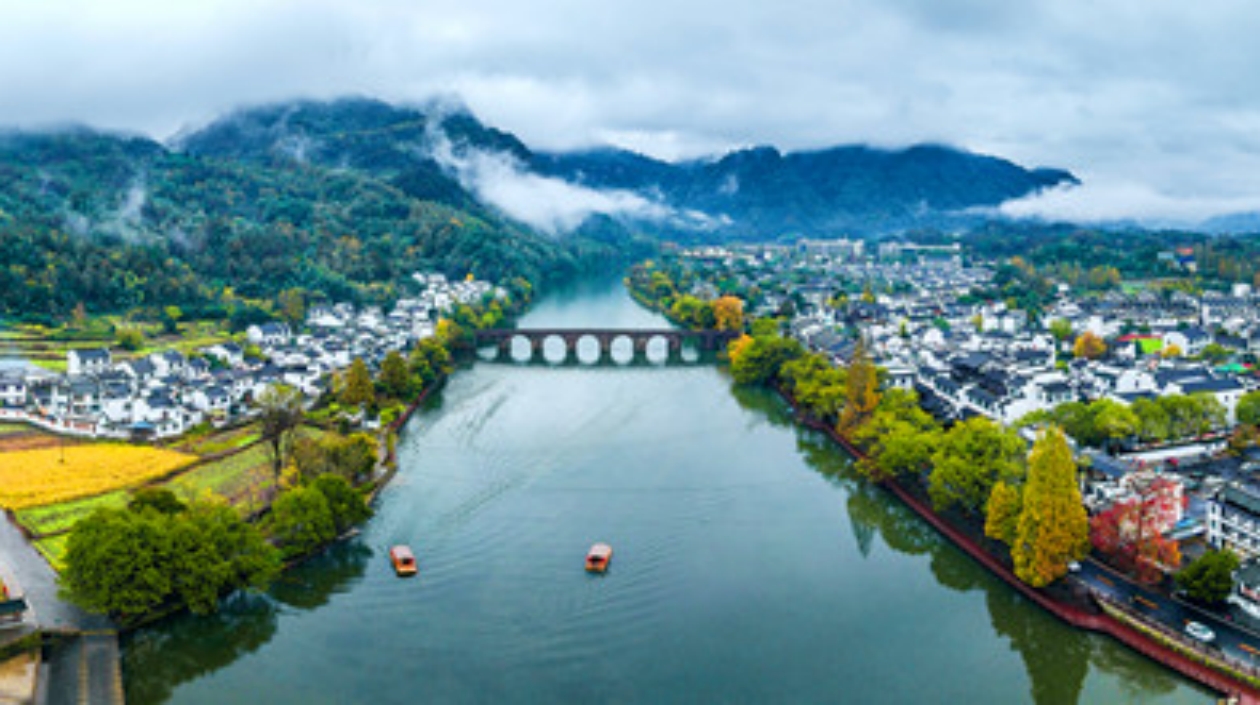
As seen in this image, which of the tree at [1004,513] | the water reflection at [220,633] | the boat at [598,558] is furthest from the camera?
the boat at [598,558]

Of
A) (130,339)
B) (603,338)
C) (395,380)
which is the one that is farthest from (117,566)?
(603,338)

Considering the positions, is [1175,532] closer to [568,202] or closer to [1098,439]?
[1098,439]

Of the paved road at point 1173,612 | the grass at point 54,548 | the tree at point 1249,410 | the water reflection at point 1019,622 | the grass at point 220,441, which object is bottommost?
the water reflection at point 1019,622

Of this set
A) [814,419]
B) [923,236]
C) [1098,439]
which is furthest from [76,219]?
[923,236]

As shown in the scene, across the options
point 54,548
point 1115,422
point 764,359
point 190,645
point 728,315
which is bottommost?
point 190,645

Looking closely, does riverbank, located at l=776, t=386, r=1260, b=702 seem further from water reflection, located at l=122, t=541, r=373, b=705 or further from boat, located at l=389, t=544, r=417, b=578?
water reflection, located at l=122, t=541, r=373, b=705

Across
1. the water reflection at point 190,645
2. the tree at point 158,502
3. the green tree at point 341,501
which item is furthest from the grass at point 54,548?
the green tree at point 341,501

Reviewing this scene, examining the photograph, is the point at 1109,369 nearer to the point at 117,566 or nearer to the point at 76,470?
the point at 117,566

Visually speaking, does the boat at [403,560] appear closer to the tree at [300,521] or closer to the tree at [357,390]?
the tree at [300,521]
